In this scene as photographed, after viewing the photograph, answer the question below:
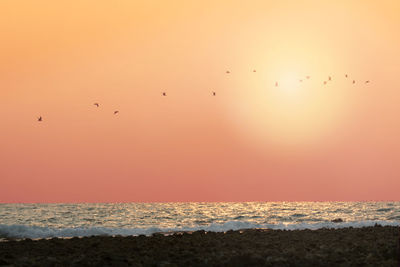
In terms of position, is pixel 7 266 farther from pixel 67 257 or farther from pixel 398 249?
pixel 398 249

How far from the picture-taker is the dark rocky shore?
24.8 m

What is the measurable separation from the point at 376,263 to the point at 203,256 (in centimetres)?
709

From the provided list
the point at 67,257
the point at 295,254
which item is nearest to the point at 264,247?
the point at 295,254

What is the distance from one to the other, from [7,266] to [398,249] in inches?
641

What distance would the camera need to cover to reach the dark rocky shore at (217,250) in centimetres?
2477

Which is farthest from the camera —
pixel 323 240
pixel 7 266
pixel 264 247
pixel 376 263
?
pixel 323 240

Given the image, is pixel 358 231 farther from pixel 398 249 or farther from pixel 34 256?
pixel 34 256

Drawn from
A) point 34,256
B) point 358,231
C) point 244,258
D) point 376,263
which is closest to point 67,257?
point 34,256

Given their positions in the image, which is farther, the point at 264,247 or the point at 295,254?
the point at 264,247

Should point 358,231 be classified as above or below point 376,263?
above

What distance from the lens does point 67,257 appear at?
27266 millimetres

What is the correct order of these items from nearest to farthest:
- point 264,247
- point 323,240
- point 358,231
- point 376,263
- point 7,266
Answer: point 376,263
point 7,266
point 264,247
point 323,240
point 358,231

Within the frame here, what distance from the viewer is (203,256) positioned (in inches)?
1039

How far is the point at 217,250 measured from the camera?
28.6 metres
